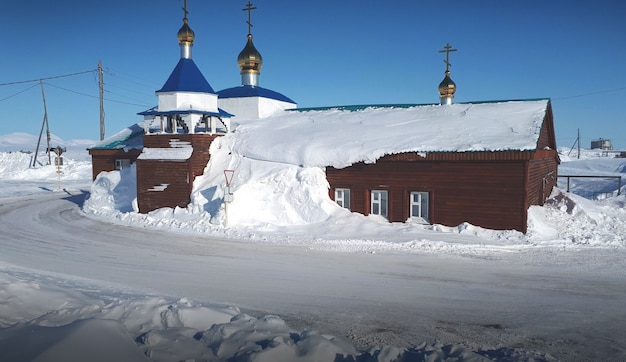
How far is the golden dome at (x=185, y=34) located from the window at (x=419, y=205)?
44.4 feet

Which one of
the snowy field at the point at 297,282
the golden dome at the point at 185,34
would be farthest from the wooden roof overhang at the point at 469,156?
the golden dome at the point at 185,34

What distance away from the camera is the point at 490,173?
51.0 ft

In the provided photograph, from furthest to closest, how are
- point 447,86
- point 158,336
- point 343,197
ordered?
point 447,86 → point 343,197 → point 158,336

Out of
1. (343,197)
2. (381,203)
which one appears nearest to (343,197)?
(343,197)

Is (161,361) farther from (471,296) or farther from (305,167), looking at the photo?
(305,167)

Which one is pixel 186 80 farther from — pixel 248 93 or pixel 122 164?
pixel 122 164

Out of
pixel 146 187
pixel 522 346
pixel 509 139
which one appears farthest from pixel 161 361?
pixel 146 187

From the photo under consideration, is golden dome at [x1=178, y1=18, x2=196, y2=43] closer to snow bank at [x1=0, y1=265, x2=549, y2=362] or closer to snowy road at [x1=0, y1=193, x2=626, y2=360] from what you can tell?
snowy road at [x1=0, y1=193, x2=626, y2=360]

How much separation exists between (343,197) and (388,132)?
343cm

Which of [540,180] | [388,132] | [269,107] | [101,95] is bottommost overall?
[540,180]

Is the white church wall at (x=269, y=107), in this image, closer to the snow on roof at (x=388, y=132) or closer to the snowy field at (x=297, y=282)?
the snow on roof at (x=388, y=132)

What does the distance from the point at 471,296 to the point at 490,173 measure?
7.66 meters

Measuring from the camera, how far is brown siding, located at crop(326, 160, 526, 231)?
15.2m

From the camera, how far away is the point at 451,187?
16.2 metres
